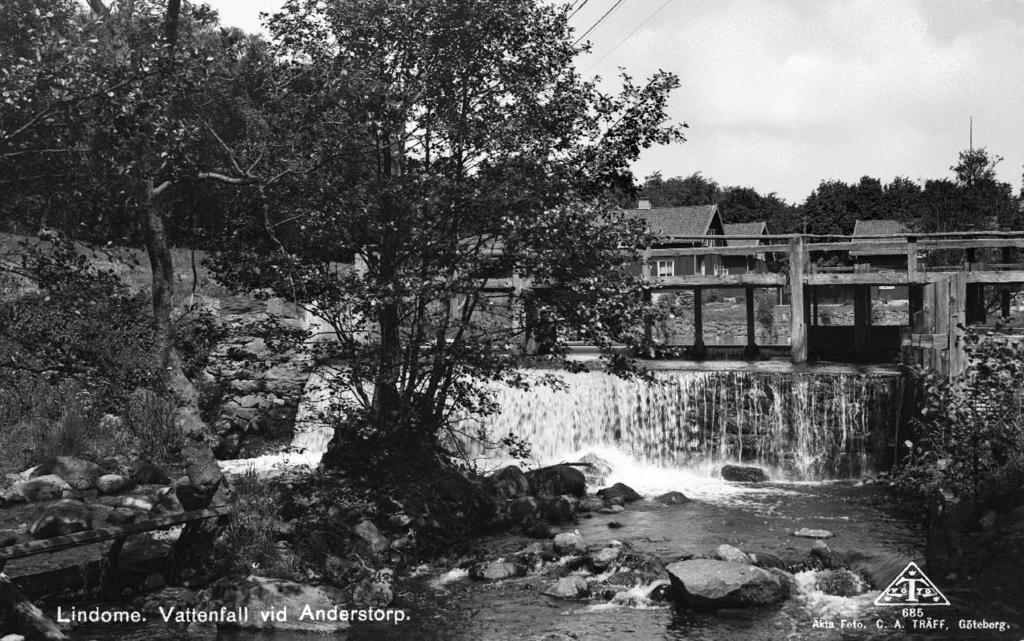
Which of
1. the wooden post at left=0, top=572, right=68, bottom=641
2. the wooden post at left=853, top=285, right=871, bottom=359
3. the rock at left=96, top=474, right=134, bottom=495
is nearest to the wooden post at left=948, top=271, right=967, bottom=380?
the wooden post at left=853, top=285, right=871, bottom=359

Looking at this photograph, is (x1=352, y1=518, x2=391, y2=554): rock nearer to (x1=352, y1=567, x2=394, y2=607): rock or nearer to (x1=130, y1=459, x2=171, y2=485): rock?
(x1=352, y1=567, x2=394, y2=607): rock

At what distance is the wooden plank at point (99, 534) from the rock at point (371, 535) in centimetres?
170

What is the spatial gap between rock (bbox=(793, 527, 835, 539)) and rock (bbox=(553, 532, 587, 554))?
309cm

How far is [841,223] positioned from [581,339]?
224 ft

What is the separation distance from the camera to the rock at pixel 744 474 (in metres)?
16.6

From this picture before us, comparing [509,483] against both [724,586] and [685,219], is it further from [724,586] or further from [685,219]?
[685,219]

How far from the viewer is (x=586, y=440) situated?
18406 millimetres

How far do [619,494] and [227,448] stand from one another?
8.77 m

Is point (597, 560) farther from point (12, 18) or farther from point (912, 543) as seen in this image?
point (12, 18)

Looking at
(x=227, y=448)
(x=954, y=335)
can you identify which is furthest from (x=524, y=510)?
(x=227, y=448)

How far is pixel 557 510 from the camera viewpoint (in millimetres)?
13414

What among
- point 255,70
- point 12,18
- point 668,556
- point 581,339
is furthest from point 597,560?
point 12,18

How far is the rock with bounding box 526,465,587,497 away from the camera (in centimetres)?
1504

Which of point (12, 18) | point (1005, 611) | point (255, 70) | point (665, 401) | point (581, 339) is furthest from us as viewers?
point (665, 401)
